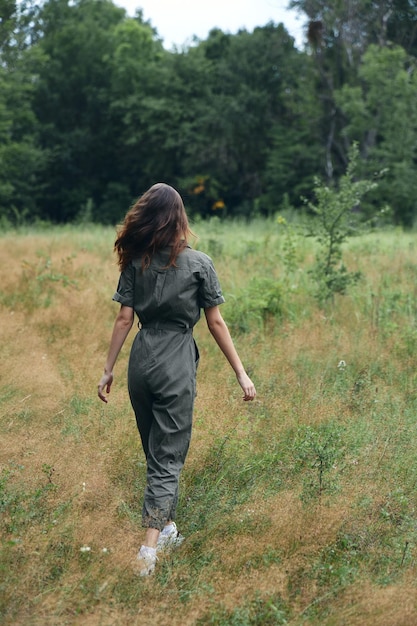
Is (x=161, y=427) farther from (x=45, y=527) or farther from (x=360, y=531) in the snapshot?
(x=360, y=531)

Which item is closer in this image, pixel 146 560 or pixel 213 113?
pixel 146 560

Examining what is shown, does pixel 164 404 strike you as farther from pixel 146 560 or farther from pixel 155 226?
pixel 155 226

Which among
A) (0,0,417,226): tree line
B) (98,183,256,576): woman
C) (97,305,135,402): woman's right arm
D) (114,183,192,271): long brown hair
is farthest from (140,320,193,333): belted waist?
(0,0,417,226): tree line

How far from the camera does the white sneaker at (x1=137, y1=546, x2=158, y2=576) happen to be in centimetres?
372

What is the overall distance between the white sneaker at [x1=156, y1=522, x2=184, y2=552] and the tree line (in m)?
26.0

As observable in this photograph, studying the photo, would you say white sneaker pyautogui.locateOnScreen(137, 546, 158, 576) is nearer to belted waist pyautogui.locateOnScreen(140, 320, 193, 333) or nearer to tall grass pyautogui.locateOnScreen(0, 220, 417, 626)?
tall grass pyautogui.locateOnScreen(0, 220, 417, 626)

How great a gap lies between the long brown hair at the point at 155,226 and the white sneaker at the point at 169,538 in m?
1.44

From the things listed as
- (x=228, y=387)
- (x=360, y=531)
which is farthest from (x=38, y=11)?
(x=360, y=531)

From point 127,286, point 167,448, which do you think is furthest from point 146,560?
point 127,286

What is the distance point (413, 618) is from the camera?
11.4ft

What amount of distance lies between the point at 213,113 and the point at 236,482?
3247 centimetres

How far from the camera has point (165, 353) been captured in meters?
4.10

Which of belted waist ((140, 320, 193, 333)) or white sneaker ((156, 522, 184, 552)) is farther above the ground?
belted waist ((140, 320, 193, 333))

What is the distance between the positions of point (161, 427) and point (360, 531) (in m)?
1.28
